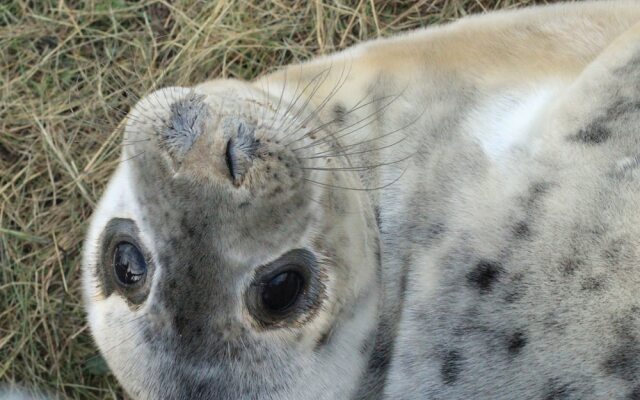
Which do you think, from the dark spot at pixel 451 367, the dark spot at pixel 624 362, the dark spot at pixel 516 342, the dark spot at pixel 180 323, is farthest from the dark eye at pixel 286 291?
the dark spot at pixel 624 362

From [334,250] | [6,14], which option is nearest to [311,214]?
[334,250]

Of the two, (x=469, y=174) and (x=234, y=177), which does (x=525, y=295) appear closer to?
(x=469, y=174)

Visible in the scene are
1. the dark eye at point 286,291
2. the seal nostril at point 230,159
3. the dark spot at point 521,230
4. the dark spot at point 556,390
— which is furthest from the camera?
the dark spot at point 521,230

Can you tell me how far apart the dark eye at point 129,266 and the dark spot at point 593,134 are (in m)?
1.37

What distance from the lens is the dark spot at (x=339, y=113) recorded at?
264cm

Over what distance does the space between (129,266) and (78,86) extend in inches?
92.3

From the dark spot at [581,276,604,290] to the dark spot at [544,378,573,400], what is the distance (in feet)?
0.92

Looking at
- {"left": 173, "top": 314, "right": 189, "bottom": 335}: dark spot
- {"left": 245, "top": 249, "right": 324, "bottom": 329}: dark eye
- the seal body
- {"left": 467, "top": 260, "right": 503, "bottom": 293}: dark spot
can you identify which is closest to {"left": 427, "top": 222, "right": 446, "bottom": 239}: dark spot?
the seal body

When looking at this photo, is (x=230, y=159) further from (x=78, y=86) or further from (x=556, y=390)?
(x=78, y=86)

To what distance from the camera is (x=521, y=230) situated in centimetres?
232

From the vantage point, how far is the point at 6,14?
14.0 ft

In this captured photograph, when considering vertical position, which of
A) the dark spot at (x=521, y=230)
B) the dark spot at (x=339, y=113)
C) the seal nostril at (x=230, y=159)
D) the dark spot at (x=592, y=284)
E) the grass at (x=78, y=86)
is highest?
the seal nostril at (x=230, y=159)

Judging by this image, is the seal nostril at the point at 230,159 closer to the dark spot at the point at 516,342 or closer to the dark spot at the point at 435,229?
the dark spot at the point at 435,229

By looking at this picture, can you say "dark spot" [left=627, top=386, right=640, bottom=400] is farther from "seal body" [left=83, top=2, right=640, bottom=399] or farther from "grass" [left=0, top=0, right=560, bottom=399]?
"grass" [left=0, top=0, right=560, bottom=399]
